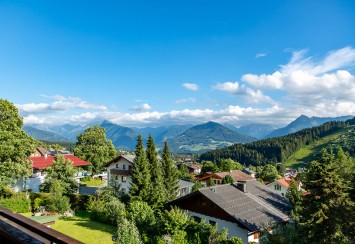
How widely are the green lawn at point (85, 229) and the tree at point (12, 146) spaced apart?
8.04m

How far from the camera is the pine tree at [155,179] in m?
36.4

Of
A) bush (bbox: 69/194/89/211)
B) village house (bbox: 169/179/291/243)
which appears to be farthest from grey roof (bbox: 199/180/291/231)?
bush (bbox: 69/194/89/211)

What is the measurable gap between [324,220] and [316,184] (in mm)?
2800

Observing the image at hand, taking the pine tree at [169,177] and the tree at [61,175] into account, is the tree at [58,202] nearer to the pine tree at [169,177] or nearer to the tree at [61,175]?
the tree at [61,175]

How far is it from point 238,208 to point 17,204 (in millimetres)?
26710

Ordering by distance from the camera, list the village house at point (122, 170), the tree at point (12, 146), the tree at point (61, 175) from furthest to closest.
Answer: the village house at point (122, 170)
the tree at point (61, 175)
the tree at point (12, 146)

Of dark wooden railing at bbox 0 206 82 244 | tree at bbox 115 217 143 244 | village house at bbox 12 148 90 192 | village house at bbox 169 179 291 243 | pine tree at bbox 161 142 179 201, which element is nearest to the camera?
dark wooden railing at bbox 0 206 82 244

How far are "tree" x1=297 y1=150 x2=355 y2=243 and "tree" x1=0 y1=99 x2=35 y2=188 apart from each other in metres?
31.8

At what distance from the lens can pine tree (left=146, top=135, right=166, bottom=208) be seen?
36.4m

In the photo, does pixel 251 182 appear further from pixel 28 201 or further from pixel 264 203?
pixel 28 201

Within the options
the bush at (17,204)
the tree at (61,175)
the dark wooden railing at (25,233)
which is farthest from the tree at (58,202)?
the dark wooden railing at (25,233)

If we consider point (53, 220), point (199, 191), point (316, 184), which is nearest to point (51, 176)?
point (53, 220)

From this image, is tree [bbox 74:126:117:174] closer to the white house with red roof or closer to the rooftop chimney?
the white house with red roof

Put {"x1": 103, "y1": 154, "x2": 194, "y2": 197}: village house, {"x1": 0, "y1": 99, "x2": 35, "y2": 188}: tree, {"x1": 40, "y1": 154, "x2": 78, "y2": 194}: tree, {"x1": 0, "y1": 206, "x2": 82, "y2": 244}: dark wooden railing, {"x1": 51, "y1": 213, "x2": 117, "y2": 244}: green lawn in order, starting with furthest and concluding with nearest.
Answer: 1. {"x1": 103, "y1": 154, "x2": 194, "y2": 197}: village house
2. {"x1": 40, "y1": 154, "x2": 78, "y2": 194}: tree
3. {"x1": 0, "y1": 99, "x2": 35, "y2": 188}: tree
4. {"x1": 51, "y1": 213, "x2": 117, "y2": 244}: green lawn
5. {"x1": 0, "y1": 206, "x2": 82, "y2": 244}: dark wooden railing
